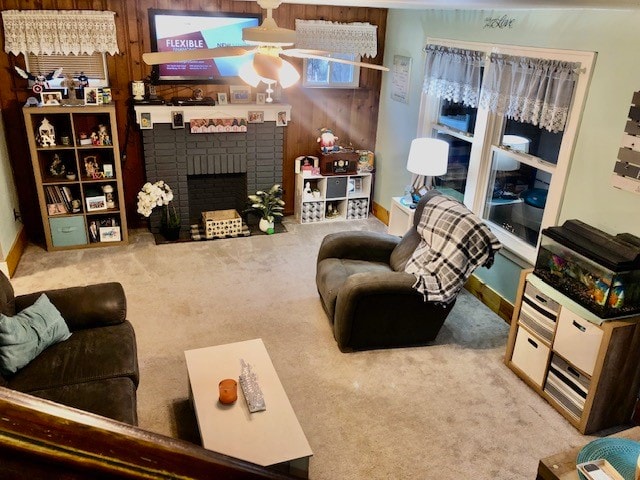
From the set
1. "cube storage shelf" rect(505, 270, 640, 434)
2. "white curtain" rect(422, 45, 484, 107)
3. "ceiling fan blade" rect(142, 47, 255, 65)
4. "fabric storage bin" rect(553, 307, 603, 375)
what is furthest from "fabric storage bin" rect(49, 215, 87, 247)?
"fabric storage bin" rect(553, 307, 603, 375)

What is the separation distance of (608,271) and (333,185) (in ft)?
10.8

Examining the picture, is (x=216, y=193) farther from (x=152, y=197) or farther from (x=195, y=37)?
(x=195, y=37)

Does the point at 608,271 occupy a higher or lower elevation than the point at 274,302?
higher

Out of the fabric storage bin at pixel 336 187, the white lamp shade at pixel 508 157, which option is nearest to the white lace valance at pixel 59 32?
the fabric storage bin at pixel 336 187

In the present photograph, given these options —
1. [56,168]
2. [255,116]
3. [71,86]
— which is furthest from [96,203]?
[255,116]

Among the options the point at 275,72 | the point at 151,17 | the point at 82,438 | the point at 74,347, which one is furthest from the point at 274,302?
the point at 82,438

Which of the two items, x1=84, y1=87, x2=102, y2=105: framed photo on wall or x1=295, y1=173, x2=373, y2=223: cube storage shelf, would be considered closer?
x1=84, y1=87, x2=102, y2=105: framed photo on wall

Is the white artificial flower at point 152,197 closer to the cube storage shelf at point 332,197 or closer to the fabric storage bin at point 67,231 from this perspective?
the fabric storage bin at point 67,231

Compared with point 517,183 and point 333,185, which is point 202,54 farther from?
point 333,185

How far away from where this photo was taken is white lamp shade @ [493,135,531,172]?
4.06m

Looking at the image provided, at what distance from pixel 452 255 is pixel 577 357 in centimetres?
97

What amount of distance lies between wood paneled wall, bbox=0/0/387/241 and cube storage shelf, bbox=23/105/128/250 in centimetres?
23

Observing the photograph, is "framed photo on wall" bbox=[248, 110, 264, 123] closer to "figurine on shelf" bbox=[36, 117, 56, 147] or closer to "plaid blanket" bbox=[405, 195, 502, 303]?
"figurine on shelf" bbox=[36, 117, 56, 147]

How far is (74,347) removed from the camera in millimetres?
2848
